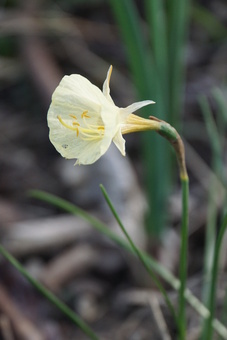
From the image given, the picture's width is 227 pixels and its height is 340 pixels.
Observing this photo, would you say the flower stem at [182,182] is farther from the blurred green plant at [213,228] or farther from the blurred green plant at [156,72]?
the blurred green plant at [156,72]

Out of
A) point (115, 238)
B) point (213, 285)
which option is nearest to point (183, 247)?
point (213, 285)

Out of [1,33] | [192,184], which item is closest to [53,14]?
[1,33]

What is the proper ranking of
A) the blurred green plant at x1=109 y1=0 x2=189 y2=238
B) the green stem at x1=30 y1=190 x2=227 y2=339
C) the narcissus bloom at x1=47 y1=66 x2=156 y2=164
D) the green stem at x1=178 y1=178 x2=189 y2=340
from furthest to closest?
the blurred green plant at x1=109 y1=0 x2=189 y2=238 < the green stem at x1=30 y1=190 x2=227 y2=339 < the green stem at x1=178 y1=178 x2=189 y2=340 < the narcissus bloom at x1=47 y1=66 x2=156 y2=164

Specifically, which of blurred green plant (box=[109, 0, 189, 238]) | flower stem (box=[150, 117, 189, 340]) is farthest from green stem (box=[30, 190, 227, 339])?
blurred green plant (box=[109, 0, 189, 238])

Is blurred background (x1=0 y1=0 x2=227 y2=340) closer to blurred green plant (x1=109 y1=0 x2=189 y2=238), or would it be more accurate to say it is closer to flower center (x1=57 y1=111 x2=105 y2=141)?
blurred green plant (x1=109 y1=0 x2=189 y2=238)

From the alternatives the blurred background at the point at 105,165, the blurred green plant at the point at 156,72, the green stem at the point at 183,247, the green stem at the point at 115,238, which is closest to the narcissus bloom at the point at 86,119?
the green stem at the point at 183,247

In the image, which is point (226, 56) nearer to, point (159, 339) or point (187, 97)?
point (187, 97)
